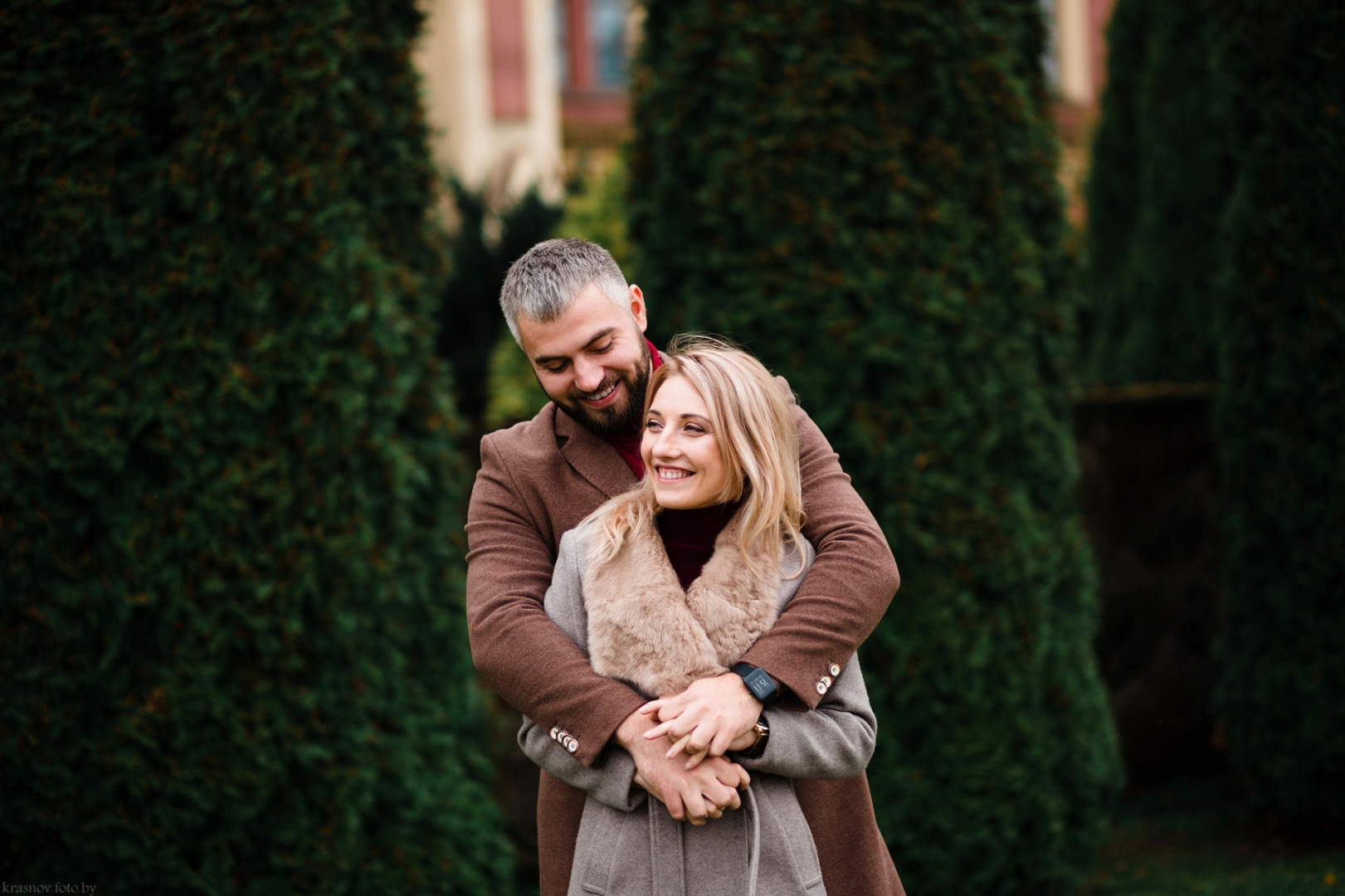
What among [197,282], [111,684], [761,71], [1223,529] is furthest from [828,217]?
[111,684]

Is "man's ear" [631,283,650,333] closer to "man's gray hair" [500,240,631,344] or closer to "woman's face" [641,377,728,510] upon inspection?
"man's gray hair" [500,240,631,344]

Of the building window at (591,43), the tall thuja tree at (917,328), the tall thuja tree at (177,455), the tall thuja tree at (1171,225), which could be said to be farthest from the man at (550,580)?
the building window at (591,43)

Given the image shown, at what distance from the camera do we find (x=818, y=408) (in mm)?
3980

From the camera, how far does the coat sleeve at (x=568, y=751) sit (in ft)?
6.56

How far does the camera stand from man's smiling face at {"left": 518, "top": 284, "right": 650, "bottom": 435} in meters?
2.25

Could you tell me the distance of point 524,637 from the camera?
204 centimetres

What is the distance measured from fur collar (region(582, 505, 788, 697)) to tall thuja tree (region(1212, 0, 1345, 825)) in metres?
3.42

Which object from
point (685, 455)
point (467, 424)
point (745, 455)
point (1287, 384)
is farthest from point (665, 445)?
point (1287, 384)

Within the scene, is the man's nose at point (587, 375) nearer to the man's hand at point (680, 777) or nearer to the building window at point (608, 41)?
the man's hand at point (680, 777)

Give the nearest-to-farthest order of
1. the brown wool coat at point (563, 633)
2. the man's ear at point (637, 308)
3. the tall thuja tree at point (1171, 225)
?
the brown wool coat at point (563, 633) < the man's ear at point (637, 308) < the tall thuja tree at point (1171, 225)

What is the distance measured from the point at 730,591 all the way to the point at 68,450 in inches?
93.0

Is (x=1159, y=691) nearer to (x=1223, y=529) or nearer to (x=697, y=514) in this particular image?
(x=1223, y=529)

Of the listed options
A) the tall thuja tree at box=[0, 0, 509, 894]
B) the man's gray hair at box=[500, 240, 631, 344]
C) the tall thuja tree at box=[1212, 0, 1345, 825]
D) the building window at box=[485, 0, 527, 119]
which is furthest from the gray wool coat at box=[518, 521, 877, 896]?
Result: the building window at box=[485, 0, 527, 119]

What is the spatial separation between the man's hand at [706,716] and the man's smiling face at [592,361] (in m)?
0.62
